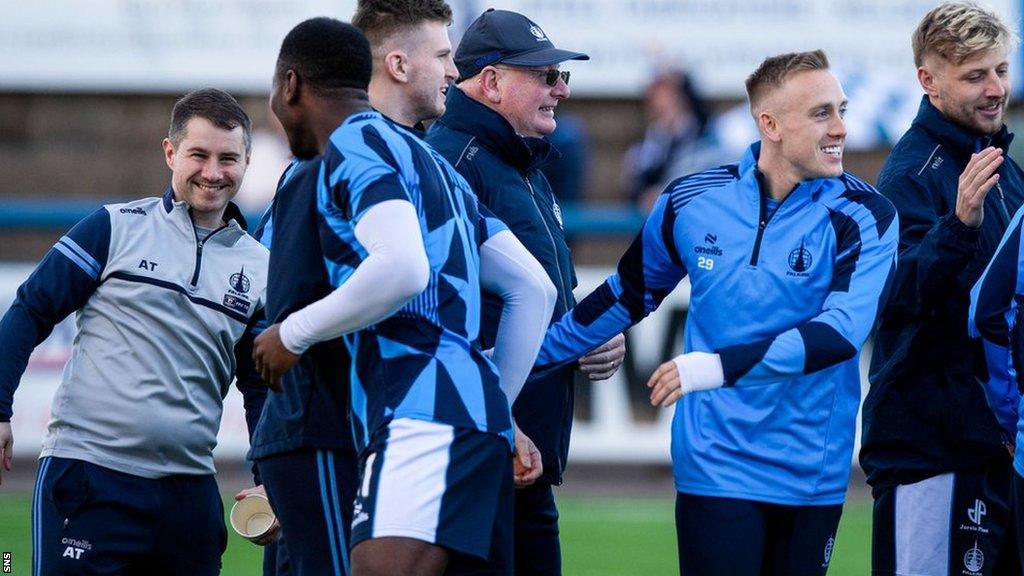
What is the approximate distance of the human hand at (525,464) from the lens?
468 centimetres

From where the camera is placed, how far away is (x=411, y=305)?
393 centimetres

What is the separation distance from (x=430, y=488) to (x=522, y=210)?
1441 mm

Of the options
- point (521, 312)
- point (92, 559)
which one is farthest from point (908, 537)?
point (92, 559)

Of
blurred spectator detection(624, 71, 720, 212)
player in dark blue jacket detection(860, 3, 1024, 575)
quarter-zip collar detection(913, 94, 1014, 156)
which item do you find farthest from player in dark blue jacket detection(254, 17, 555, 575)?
blurred spectator detection(624, 71, 720, 212)

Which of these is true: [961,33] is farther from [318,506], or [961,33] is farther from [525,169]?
[318,506]

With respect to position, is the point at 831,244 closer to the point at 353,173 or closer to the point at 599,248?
the point at 353,173

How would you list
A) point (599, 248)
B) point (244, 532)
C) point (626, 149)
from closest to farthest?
point (244, 532), point (599, 248), point (626, 149)

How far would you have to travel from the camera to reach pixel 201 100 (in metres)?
5.31

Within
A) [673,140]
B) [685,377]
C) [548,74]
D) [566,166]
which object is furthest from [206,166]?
[673,140]

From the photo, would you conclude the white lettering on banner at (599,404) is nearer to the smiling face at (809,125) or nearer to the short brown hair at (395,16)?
the short brown hair at (395,16)

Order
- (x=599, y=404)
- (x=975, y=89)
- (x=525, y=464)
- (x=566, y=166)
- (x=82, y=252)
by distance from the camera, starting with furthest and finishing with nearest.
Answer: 1. (x=566, y=166)
2. (x=599, y=404)
3. (x=975, y=89)
4. (x=82, y=252)
5. (x=525, y=464)

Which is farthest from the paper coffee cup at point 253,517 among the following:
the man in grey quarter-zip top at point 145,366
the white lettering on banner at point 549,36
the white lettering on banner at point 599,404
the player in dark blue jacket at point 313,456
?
the white lettering on banner at point 549,36

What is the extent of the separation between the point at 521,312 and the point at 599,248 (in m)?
10.1

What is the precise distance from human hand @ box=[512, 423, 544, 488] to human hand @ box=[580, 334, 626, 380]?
43 centimetres
